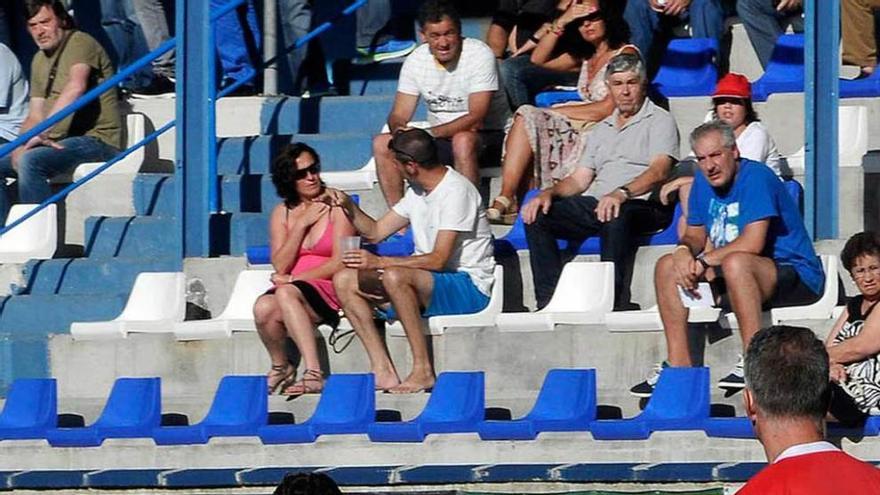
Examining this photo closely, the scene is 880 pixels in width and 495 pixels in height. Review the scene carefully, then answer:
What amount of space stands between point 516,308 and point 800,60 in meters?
2.43

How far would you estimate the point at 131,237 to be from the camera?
10.6 m

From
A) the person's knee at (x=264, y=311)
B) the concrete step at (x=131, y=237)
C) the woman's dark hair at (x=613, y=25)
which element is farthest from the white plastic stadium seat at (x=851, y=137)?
the concrete step at (x=131, y=237)

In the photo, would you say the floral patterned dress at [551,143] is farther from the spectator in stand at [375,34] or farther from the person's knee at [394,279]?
the spectator in stand at [375,34]

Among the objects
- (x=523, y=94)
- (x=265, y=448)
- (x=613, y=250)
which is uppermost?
(x=523, y=94)

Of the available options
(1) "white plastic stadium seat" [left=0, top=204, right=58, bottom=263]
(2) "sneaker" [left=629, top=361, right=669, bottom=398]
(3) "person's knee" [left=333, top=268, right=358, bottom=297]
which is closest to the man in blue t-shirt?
(2) "sneaker" [left=629, top=361, right=669, bottom=398]

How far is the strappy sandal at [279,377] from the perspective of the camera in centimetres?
891

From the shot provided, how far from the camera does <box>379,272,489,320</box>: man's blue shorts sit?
8.90 metres

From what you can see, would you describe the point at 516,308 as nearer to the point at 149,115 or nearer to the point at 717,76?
the point at 717,76

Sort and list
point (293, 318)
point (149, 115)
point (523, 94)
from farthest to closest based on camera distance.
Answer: point (149, 115)
point (523, 94)
point (293, 318)

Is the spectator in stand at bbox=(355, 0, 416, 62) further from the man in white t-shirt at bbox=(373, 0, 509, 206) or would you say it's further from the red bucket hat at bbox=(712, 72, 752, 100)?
the red bucket hat at bbox=(712, 72, 752, 100)

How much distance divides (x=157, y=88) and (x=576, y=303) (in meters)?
4.04

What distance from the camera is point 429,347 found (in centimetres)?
895

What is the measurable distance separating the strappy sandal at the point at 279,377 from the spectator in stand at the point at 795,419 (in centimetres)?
466

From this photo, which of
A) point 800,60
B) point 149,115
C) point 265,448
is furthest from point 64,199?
point 800,60
